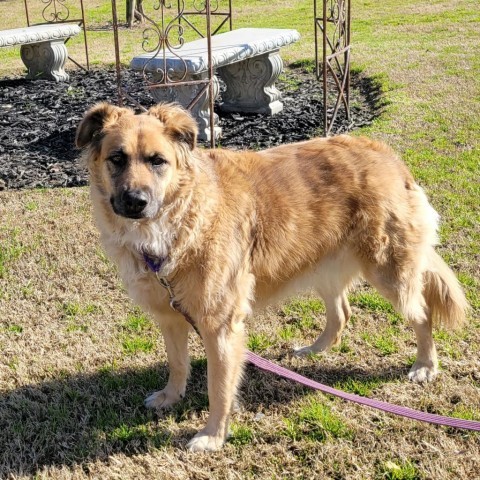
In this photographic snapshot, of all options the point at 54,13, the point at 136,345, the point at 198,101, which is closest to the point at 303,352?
the point at 136,345

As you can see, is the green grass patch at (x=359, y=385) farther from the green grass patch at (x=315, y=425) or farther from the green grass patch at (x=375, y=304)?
the green grass patch at (x=375, y=304)

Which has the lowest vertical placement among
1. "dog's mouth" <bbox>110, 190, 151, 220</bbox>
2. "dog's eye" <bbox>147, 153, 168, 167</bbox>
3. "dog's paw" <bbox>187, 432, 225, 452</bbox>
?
"dog's paw" <bbox>187, 432, 225, 452</bbox>

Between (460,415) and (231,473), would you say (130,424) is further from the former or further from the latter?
(460,415)

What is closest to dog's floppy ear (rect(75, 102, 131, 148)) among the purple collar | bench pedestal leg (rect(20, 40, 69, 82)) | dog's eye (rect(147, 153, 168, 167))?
dog's eye (rect(147, 153, 168, 167))

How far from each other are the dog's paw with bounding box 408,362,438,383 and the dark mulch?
14.7 feet

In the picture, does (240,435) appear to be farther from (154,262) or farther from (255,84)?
(255,84)

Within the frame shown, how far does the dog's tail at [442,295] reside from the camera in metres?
3.74

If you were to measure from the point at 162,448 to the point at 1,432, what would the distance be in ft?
3.00

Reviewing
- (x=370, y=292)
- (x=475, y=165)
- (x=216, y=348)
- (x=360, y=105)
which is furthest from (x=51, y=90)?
(x=216, y=348)

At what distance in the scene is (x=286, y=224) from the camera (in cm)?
339

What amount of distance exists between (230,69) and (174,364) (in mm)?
6967

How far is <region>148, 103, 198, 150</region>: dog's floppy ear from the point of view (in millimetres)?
3160

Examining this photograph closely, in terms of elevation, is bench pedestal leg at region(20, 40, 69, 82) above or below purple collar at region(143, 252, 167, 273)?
below

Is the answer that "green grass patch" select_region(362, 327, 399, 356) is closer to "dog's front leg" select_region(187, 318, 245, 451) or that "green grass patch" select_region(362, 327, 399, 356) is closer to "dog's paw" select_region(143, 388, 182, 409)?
"dog's front leg" select_region(187, 318, 245, 451)
